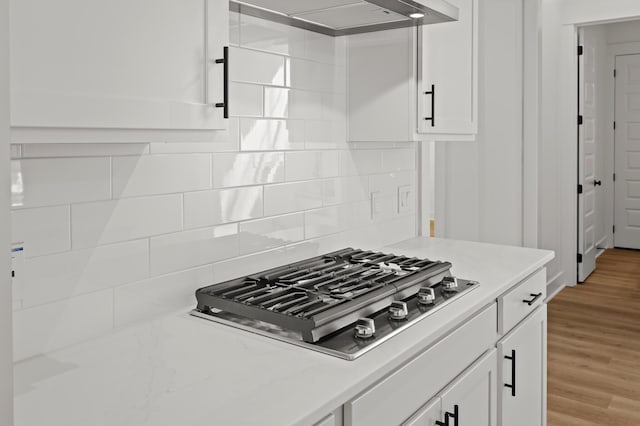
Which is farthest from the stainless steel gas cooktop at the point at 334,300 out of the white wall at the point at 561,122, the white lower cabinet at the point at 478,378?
the white wall at the point at 561,122

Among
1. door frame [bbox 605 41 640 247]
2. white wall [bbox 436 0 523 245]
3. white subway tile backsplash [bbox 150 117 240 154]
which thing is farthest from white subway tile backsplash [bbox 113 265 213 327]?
door frame [bbox 605 41 640 247]

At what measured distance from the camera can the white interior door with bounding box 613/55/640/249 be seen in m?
6.95

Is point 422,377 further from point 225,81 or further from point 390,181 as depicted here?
point 390,181

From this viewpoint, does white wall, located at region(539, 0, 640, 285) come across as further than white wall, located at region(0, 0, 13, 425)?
Yes

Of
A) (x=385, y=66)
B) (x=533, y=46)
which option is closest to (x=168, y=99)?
(x=385, y=66)

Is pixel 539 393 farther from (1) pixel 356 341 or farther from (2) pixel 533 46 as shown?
(2) pixel 533 46

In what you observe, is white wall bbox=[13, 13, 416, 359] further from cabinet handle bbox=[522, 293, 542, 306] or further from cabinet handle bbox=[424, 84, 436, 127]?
cabinet handle bbox=[522, 293, 542, 306]

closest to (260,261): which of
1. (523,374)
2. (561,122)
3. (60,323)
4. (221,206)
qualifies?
(221,206)

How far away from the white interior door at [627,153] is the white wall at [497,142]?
335cm

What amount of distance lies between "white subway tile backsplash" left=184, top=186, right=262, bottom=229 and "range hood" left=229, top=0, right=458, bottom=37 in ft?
1.82

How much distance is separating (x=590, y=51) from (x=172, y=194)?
18.1ft

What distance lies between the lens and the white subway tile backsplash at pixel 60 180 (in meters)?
1.24

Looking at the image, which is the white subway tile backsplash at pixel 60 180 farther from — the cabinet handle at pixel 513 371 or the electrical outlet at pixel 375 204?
the cabinet handle at pixel 513 371

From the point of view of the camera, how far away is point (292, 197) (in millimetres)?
2035
